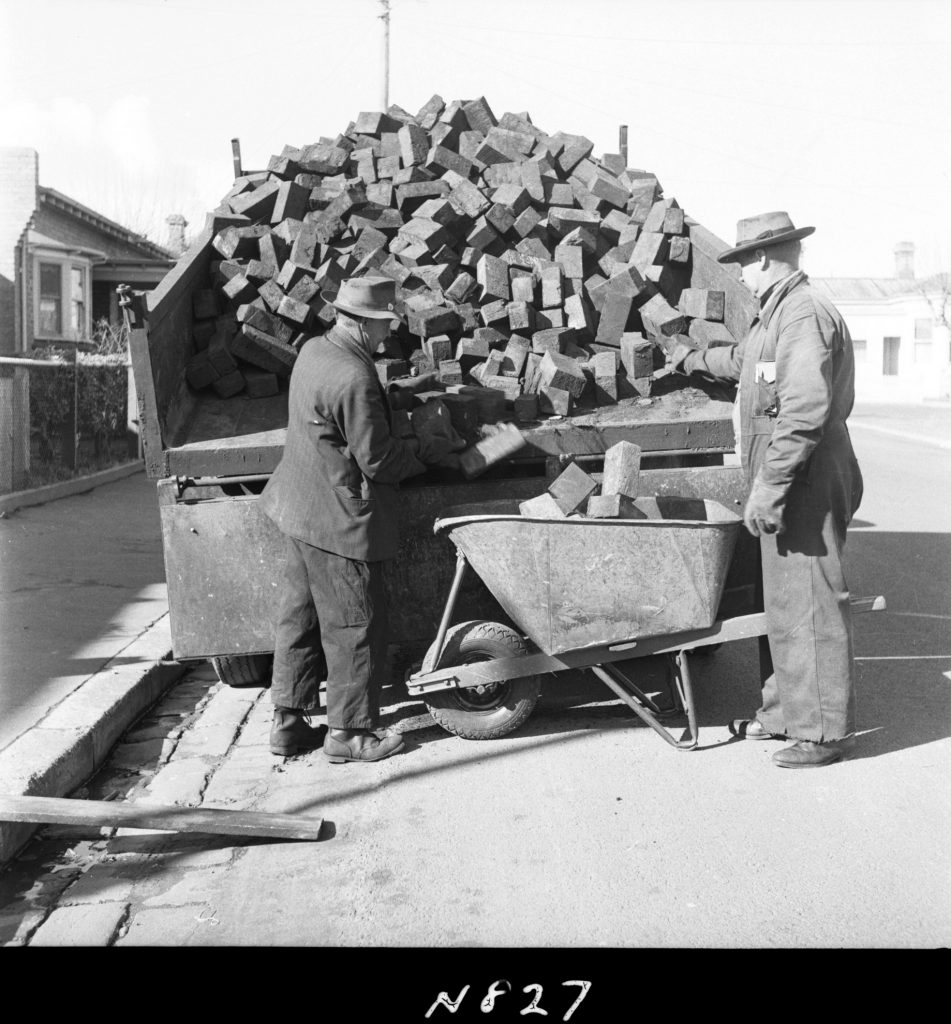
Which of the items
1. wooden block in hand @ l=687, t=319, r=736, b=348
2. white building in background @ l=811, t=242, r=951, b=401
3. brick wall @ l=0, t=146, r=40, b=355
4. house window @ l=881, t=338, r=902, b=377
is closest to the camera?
wooden block in hand @ l=687, t=319, r=736, b=348

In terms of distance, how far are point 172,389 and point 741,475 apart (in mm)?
2725

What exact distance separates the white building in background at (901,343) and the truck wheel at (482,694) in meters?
44.3

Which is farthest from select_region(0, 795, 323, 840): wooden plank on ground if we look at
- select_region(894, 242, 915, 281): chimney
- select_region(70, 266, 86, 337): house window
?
select_region(894, 242, 915, 281): chimney

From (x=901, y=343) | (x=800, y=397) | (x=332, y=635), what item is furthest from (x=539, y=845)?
(x=901, y=343)

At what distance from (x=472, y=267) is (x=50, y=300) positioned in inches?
797

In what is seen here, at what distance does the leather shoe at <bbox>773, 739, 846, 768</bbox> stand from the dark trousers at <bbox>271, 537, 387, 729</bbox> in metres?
1.73

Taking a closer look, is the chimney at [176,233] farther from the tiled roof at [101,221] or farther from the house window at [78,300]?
the house window at [78,300]

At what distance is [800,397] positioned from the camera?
4.55 metres

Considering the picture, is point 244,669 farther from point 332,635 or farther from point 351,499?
point 351,499

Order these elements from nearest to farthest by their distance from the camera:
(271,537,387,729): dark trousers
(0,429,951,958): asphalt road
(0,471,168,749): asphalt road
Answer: (0,429,951,958): asphalt road < (271,537,387,729): dark trousers < (0,471,168,749): asphalt road

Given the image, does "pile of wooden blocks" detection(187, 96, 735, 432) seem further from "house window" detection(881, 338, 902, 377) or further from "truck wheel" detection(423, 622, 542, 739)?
"house window" detection(881, 338, 902, 377)

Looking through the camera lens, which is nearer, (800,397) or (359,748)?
(800,397)

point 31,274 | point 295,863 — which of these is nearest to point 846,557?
point 295,863

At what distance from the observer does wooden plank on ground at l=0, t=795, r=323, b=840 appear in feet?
13.1
